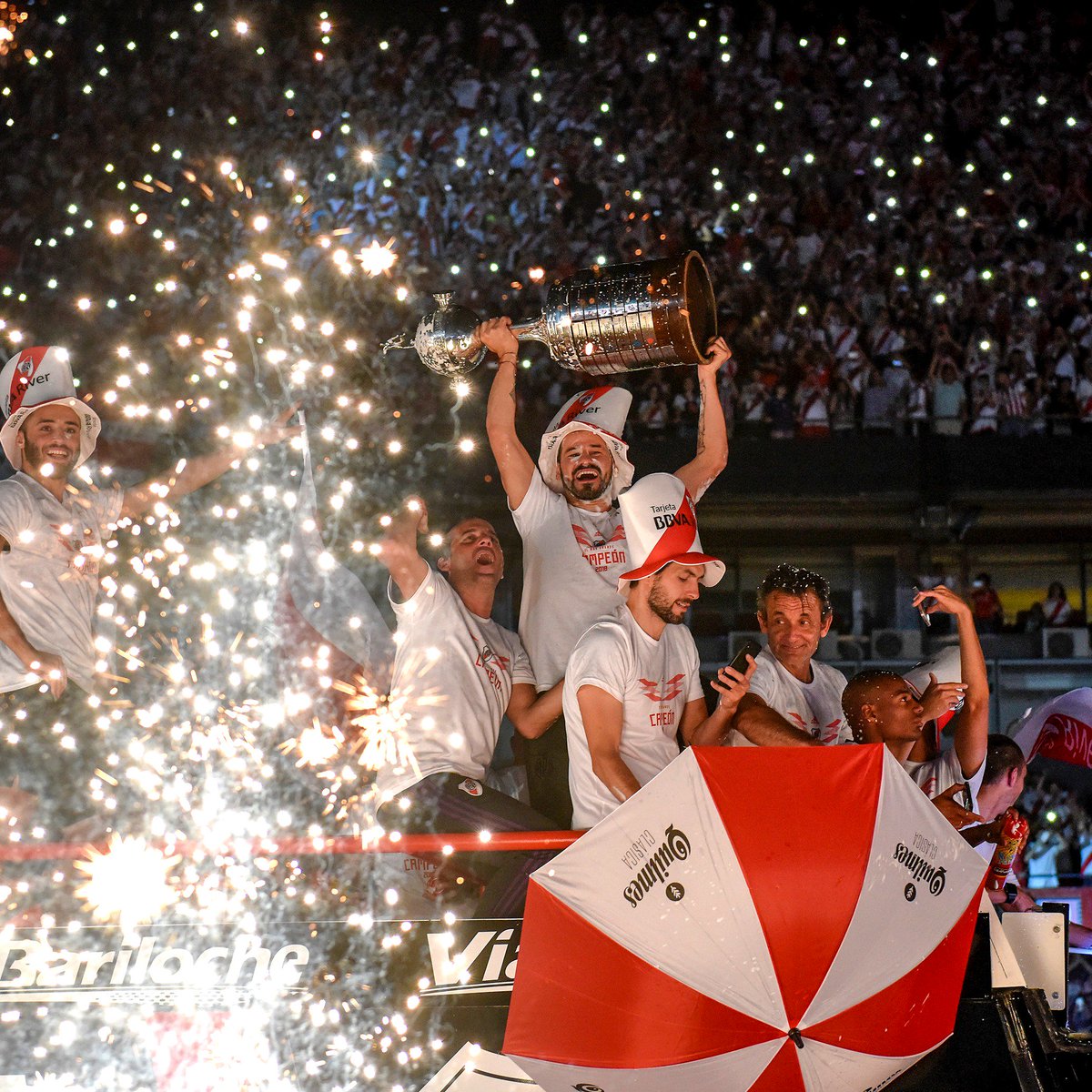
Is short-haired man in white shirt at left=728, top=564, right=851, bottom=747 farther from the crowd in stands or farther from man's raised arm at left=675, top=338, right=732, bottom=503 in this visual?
the crowd in stands

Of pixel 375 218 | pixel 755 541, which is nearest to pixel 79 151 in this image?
pixel 375 218

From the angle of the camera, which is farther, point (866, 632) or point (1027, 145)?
point (1027, 145)

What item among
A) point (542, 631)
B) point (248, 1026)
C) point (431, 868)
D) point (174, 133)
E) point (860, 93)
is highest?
point (860, 93)

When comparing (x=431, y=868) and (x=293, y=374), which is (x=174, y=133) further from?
(x=431, y=868)

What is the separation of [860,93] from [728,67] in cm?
143

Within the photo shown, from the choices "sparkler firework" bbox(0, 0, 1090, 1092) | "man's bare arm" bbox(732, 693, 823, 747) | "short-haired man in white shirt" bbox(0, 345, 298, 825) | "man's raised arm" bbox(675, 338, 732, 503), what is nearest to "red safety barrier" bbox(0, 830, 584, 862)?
"sparkler firework" bbox(0, 0, 1090, 1092)

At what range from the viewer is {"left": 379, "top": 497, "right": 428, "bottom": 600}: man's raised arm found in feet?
13.3

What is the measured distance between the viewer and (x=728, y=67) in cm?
1344

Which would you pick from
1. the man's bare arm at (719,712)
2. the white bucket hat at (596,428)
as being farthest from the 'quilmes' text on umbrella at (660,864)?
the white bucket hat at (596,428)

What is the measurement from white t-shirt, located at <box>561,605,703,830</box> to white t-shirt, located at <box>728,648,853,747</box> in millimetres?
238

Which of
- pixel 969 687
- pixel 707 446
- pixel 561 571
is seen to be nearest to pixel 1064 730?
pixel 969 687

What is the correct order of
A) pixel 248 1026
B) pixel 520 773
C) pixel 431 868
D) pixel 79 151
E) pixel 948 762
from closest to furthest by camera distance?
pixel 248 1026
pixel 431 868
pixel 948 762
pixel 520 773
pixel 79 151

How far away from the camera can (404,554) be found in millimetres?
4059

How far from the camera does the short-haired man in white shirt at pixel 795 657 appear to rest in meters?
3.89
